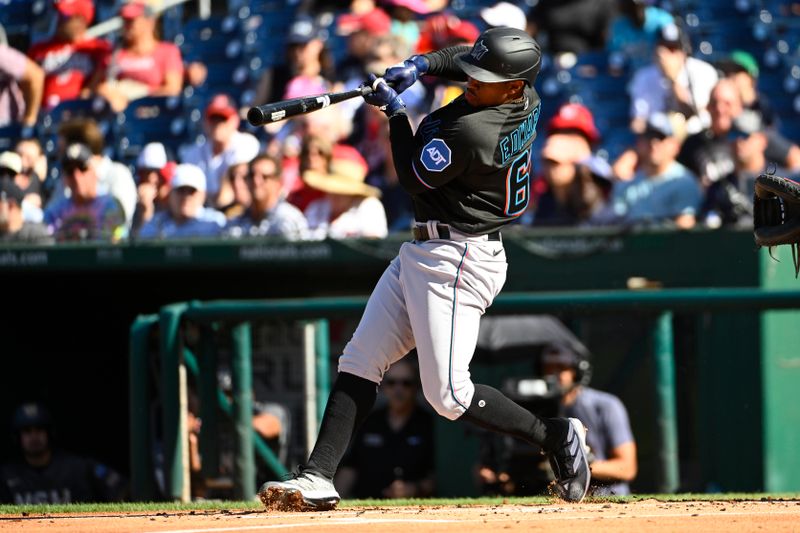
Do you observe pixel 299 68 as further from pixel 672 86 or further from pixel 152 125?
pixel 672 86

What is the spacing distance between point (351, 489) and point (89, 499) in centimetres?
133

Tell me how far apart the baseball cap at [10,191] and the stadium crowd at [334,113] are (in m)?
0.01

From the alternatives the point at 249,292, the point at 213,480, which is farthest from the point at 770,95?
the point at 213,480

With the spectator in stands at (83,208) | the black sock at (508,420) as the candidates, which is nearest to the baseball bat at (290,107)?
the black sock at (508,420)

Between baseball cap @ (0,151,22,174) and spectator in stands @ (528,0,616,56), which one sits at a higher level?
spectator in stands @ (528,0,616,56)

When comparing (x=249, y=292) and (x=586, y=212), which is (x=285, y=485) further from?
(x=249, y=292)

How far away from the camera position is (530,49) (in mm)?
4145

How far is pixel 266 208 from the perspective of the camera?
7207mm

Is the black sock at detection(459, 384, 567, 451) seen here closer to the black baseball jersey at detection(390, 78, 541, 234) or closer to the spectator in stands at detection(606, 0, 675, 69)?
the black baseball jersey at detection(390, 78, 541, 234)

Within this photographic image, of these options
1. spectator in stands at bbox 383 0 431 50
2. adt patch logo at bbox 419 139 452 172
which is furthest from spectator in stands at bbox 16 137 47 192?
adt patch logo at bbox 419 139 452 172

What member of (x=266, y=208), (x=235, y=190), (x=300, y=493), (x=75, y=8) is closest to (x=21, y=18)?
(x=75, y=8)

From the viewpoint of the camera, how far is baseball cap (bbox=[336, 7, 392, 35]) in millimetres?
8555

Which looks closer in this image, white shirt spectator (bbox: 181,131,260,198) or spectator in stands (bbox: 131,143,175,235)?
spectator in stands (bbox: 131,143,175,235)

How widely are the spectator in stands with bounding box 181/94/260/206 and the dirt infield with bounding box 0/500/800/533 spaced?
368 cm
